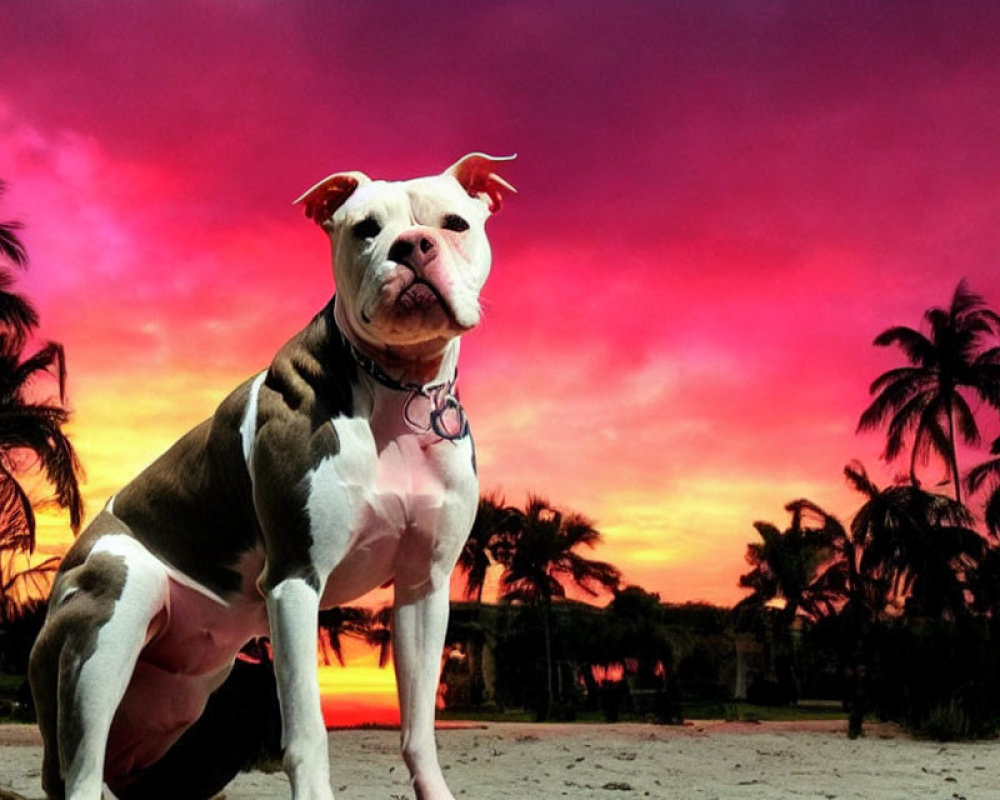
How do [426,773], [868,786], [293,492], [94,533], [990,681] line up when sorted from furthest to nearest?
1. [990,681]
2. [868,786]
3. [94,533]
4. [426,773]
5. [293,492]

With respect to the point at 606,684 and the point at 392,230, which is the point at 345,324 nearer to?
the point at 392,230

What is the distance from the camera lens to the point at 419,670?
13.8 feet

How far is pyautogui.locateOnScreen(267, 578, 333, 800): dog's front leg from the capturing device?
3.75m

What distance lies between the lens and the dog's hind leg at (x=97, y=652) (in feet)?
13.7

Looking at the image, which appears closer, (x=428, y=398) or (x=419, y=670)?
(x=428, y=398)

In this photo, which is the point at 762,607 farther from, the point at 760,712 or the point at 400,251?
the point at 400,251

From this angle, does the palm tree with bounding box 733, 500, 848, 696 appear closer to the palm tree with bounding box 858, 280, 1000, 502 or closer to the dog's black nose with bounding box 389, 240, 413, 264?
the palm tree with bounding box 858, 280, 1000, 502

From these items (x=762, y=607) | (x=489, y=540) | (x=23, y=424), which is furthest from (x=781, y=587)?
(x=23, y=424)

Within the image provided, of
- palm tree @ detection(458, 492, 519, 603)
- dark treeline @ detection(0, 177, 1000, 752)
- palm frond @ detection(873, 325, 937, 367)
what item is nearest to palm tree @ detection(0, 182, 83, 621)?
dark treeline @ detection(0, 177, 1000, 752)

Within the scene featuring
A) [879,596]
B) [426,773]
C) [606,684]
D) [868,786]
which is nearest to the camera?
[426,773]

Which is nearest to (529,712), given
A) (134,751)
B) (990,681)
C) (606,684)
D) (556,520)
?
(606,684)

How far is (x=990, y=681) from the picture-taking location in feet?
70.4

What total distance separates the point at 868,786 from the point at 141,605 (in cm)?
990

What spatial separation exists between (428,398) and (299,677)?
996 mm
